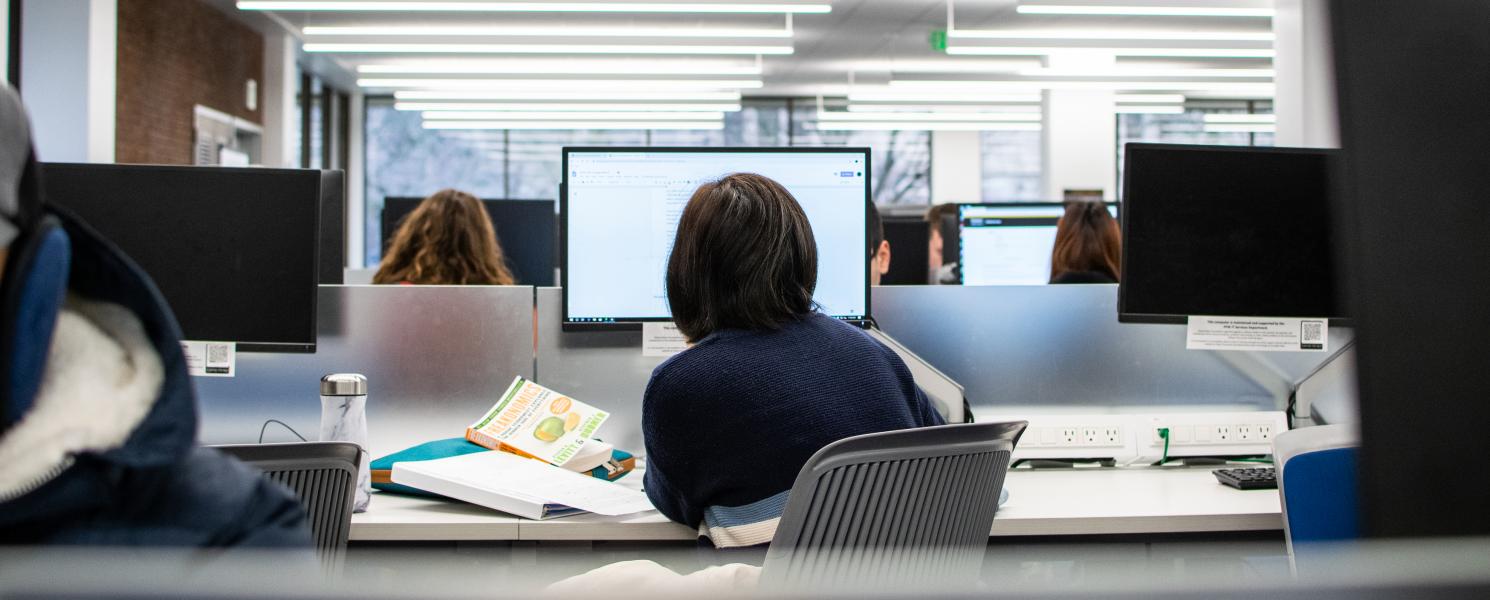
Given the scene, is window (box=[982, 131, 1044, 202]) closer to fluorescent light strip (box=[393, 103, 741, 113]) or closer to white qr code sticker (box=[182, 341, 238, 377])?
fluorescent light strip (box=[393, 103, 741, 113])

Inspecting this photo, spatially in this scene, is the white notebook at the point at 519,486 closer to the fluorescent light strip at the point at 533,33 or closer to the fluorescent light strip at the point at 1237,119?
the fluorescent light strip at the point at 533,33

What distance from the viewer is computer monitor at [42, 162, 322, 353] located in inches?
72.6

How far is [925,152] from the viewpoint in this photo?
11.0 meters

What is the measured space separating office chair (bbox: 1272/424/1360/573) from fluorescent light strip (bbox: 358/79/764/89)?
591 cm

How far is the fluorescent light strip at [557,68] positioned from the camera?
678 cm

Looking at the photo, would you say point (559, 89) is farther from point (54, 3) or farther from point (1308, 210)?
point (1308, 210)

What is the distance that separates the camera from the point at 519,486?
5.36 feet

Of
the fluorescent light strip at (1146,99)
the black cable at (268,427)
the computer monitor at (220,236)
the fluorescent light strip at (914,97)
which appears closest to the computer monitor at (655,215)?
A: the computer monitor at (220,236)

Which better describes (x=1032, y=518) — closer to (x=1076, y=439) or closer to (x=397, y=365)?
(x=1076, y=439)

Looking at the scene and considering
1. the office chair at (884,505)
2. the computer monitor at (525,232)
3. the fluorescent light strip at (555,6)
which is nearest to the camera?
the office chair at (884,505)

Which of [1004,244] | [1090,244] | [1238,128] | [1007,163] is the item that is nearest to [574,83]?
[1004,244]

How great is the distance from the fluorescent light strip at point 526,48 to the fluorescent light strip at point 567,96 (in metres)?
1.07

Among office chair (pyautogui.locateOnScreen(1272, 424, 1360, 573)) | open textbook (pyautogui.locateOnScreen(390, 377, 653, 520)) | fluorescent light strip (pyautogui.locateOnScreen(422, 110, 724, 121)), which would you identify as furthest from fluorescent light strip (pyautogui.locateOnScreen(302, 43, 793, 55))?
office chair (pyautogui.locateOnScreen(1272, 424, 1360, 573))

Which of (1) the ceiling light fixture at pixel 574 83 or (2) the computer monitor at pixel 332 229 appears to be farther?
(1) the ceiling light fixture at pixel 574 83
